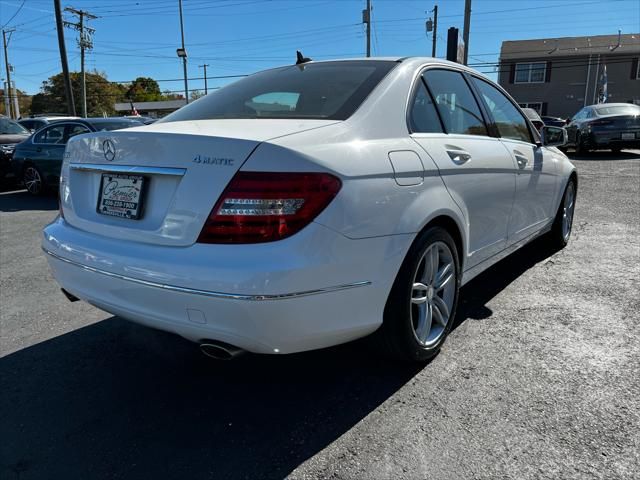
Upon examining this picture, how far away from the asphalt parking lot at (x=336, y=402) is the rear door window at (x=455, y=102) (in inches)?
49.0

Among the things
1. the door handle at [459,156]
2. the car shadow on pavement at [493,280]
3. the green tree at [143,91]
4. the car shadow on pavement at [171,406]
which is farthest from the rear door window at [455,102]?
the green tree at [143,91]

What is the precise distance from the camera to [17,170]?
9.90 m

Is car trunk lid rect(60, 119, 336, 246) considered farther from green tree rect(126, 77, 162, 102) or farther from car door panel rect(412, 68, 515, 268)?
green tree rect(126, 77, 162, 102)

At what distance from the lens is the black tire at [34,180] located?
9508 millimetres

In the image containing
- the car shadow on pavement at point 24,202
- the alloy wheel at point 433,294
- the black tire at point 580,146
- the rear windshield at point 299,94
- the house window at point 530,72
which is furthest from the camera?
the house window at point 530,72

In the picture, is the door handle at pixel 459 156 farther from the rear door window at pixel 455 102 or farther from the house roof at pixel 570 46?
the house roof at pixel 570 46

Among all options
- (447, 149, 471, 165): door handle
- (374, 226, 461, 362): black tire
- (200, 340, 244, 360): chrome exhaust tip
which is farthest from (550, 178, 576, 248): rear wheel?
(200, 340, 244, 360): chrome exhaust tip

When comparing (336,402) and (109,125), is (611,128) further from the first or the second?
(336,402)

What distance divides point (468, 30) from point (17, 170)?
15.8 m

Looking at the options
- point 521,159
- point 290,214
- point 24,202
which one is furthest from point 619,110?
point 290,214

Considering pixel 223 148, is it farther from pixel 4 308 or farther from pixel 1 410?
pixel 4 308

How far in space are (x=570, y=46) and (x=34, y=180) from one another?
3943 cm

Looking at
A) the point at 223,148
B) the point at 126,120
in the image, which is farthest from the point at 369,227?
the point at 126,120

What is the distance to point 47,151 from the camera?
9.41m
